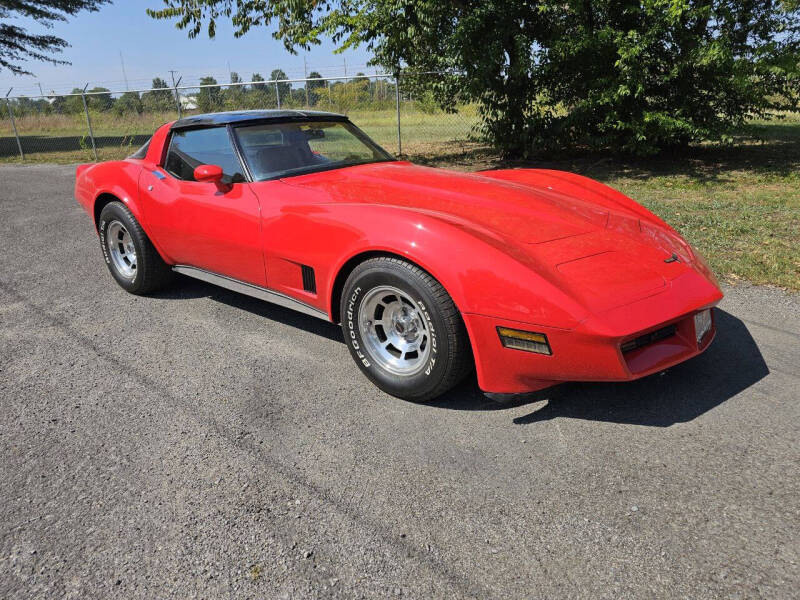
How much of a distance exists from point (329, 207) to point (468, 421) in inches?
52.5

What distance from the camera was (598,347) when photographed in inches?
94.3

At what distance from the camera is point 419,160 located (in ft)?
41.2

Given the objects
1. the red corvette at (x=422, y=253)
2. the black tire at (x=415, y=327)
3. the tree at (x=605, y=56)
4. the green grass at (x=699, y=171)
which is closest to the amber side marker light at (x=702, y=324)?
the red corvette at (x=422, y=253)

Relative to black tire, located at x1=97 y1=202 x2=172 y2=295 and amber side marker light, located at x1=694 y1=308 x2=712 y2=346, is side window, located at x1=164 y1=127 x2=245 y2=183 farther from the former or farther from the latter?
amber side marker light, located at x1=694 y1=308 x2=712 y2=346

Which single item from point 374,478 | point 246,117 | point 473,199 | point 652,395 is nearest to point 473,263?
point 473,199

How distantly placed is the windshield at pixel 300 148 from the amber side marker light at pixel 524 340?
1860 millimetres

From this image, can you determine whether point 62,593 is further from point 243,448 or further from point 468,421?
point 468,421

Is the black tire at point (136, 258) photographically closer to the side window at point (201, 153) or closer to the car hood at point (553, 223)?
the side window at point (201, 153)

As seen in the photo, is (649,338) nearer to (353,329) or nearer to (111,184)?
(353,329)

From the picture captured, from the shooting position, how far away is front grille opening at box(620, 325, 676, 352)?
Result: 8.20 ft

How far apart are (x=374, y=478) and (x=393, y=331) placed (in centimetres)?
87

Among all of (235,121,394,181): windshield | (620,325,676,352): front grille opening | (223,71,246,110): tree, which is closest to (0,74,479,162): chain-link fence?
(223,71,246,110): tree

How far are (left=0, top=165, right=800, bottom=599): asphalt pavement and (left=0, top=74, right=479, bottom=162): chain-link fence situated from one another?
957cm

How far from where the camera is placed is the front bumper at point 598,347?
240 centimetres
